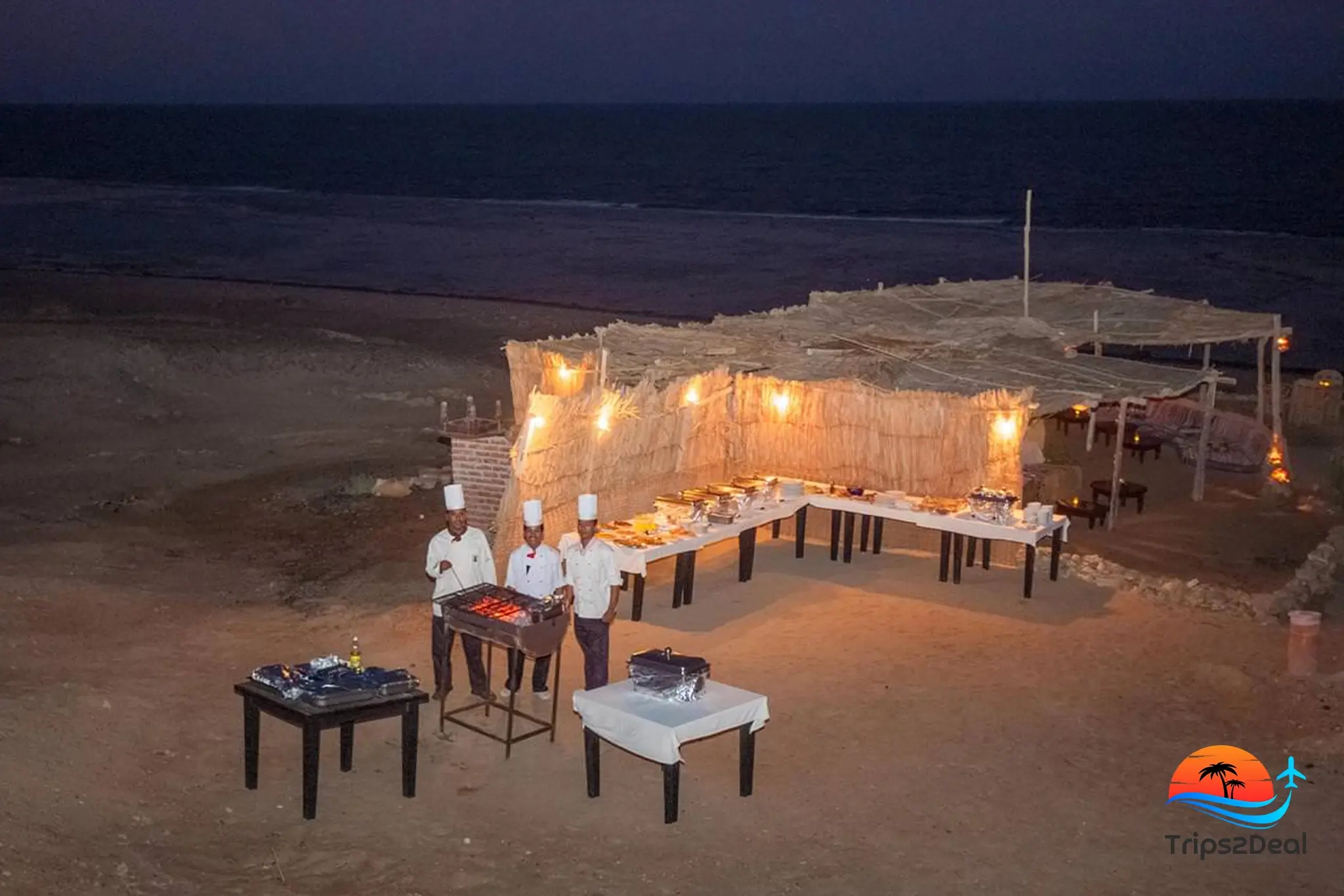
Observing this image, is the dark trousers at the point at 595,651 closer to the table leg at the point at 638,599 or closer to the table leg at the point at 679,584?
the table leg at the point at 638,599

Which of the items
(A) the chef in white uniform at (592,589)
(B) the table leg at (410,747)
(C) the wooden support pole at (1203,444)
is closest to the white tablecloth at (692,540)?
(A) the chef in white uniform at (592,589)

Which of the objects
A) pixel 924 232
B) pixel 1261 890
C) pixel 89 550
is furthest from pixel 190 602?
pixel 924 232

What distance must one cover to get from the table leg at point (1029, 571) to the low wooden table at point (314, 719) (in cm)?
A: 607

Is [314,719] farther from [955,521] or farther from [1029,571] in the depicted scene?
[1029,571]

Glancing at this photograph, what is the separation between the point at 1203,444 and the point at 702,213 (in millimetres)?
46132

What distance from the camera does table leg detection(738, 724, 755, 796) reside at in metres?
8.53

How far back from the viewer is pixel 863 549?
14.4 m

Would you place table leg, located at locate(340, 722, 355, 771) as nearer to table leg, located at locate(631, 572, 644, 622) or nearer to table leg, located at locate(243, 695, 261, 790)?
table leg, located at locate(243, 695, 261, 790)

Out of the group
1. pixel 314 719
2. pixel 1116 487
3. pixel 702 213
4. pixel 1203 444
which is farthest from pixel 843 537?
pixel 702 213

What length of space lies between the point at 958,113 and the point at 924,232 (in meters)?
136

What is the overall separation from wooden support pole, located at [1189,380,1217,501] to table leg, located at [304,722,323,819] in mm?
11712

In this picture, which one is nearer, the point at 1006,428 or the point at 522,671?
the point at 522,671

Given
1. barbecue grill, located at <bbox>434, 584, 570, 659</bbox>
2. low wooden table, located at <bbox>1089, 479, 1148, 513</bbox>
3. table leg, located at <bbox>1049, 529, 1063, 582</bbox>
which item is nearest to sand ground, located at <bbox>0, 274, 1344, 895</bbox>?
table leg, located at <bbox>1049, 529, 1063, 582</bbox>

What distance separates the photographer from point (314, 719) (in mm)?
7891
